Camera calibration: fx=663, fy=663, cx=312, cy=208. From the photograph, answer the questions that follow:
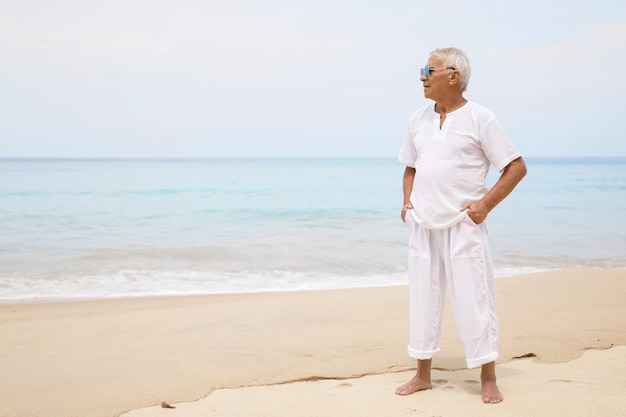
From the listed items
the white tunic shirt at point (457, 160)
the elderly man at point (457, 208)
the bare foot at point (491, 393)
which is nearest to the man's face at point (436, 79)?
the elderly man at point (457, 208)

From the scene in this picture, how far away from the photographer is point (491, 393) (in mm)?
3406

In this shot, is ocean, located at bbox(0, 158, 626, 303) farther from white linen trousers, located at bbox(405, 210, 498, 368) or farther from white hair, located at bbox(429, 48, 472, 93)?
white hair, located at bbox(429, 48, 472, 93)

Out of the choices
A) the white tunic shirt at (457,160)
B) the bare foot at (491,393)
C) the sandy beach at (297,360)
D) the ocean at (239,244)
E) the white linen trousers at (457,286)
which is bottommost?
the ocean at (239,244)

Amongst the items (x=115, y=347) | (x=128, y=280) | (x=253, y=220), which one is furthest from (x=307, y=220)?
(x=115, y=347)

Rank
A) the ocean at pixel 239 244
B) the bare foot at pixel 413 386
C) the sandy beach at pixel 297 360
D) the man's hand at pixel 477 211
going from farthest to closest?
the ocean at pixel 239 244 < the bare foot at pixel 413 386 < the sandy beach at pixel 297 360 < the man's hand at pixel 477 211

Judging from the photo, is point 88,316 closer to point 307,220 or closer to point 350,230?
point 350,230

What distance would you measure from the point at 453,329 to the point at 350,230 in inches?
397

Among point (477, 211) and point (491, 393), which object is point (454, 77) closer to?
point (477, 211)

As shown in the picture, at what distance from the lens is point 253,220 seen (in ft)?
59.2

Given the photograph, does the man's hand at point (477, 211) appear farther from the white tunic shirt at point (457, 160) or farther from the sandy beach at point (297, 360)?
the sandy beach at point (297, 360)

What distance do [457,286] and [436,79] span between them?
1065mm

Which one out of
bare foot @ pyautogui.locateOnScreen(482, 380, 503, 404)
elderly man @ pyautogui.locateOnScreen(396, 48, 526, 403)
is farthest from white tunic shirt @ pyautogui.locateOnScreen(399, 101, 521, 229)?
bare foot @ pyautogui.locateOnScreen(482, 380, 503, 404)

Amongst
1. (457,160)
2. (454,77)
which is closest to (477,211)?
(457,160)

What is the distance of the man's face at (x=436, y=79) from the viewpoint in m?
3.40
